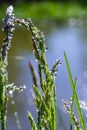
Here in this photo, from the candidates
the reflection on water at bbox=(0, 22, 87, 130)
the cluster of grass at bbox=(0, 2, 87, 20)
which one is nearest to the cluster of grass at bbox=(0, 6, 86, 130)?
the reflection on water at bbox=(0, 22, 87, 130)

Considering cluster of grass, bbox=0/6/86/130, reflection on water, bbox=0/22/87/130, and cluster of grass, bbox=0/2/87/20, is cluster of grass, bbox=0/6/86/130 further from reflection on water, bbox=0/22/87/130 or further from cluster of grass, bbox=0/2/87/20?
cluster of grass, bbox=0/2/87/20

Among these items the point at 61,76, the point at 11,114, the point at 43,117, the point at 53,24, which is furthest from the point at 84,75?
the point at 53,24

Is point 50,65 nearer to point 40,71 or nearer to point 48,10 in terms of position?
point 40,71

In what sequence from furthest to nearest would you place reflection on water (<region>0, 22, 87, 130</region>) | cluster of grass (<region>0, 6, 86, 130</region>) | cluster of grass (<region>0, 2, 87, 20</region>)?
1. cluster of grass (<region>0, 2, 87, 20</region>)
2. reflection on water (<region>0, 22, 87, 130</region>)
3. cluster of grass (<region>0, 6, 86, 130</region>)

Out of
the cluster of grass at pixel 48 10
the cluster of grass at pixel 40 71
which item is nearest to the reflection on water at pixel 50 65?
the cluster of grass at pixel 40 71

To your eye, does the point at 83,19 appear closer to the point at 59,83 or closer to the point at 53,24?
the point at 53,24

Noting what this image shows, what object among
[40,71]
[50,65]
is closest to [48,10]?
[50,65]

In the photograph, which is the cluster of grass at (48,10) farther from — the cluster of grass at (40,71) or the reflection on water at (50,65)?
the cluster of grass at (40,71)
